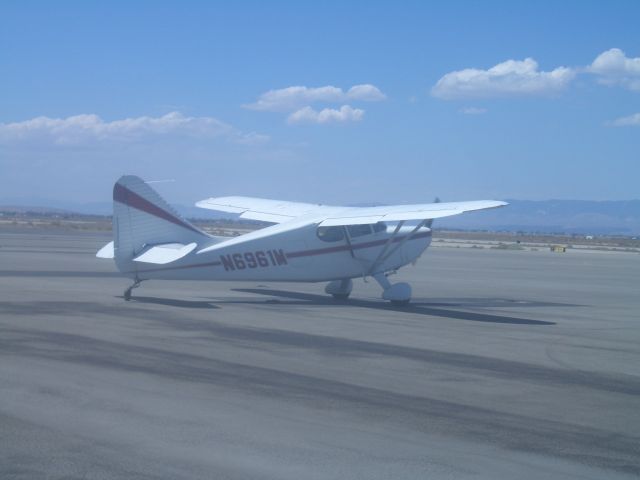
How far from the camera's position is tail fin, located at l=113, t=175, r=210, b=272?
1936 cm

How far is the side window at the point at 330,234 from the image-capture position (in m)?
21.7

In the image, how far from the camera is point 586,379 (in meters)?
11.7

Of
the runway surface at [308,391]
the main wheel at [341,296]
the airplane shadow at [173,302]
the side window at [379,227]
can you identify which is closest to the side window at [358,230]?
the side window at [379,227]

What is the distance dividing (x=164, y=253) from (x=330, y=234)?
4.56 metres

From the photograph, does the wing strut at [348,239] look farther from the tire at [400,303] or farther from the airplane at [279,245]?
the tire at [400,303]

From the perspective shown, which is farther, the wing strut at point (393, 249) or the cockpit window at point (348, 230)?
the wing strut at point (393, 249)

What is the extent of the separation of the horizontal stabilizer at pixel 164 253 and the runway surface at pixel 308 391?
1061 millimetres

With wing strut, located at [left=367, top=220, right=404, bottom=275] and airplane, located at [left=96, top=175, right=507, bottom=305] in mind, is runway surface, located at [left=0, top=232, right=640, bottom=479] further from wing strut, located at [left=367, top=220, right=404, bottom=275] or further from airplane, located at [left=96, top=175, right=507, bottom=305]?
wing strut, located at [left=367, top=220, right=404, bottom=275]

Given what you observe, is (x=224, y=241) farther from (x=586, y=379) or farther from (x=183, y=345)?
(x=586, y=379)

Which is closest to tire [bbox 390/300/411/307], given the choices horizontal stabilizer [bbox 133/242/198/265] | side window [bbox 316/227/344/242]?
side window [bbox 316/227/344/242]

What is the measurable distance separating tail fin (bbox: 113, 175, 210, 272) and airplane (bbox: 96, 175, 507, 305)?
0.08 ft

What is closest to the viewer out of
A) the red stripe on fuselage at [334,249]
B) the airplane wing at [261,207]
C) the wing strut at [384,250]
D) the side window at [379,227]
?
the red stripe on fuselage at [334,249]

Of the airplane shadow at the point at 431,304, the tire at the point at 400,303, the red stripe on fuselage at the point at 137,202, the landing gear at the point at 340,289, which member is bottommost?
the airplane shadow at the point at 431,304

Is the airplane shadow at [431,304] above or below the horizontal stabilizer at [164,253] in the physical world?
below
